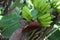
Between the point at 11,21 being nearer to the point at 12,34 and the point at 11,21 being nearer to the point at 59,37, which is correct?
the point at 12,34

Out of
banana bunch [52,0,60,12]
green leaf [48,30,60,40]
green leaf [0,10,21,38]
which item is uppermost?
banana bunch [52,0,60,12]

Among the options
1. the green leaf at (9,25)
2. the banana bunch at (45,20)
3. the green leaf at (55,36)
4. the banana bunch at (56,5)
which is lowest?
the green leaf at (55,36)

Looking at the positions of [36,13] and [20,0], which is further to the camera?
[20,0]

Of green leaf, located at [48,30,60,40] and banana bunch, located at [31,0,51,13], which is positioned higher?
banana bunch, located at [31,0,51,13]

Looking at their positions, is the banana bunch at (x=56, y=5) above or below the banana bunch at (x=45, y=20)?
above

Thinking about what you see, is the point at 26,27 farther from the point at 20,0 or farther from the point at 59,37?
the point at 20,0

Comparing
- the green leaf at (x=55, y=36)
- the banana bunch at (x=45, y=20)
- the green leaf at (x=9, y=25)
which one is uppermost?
the banana bunch at (x=45, y=20)

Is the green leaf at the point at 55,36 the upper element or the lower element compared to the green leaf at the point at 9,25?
lower

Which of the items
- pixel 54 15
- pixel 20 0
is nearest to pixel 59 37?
pixel 54 15

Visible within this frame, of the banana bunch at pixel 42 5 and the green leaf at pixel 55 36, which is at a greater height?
the banana bunch at pixel 42 5
